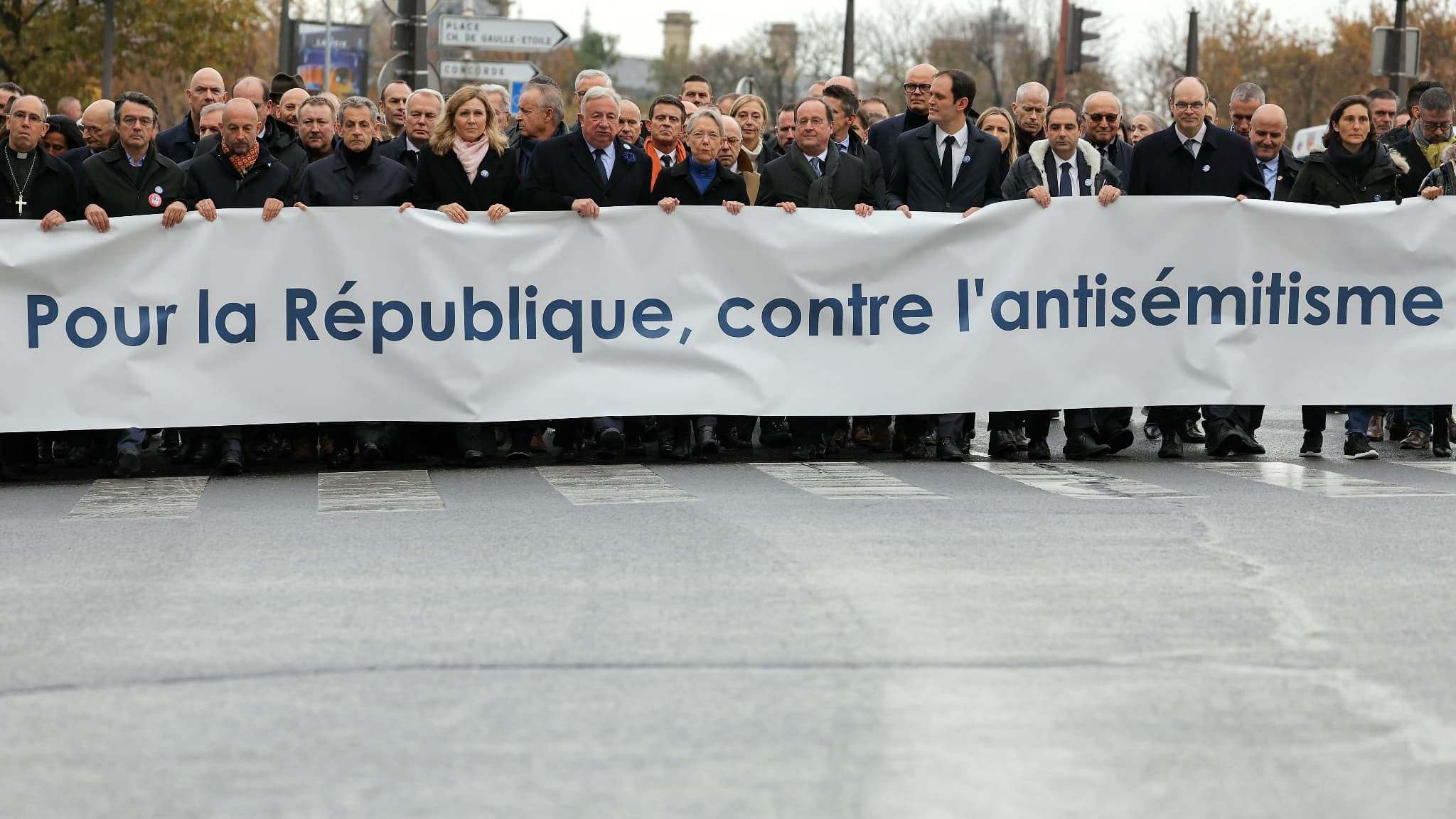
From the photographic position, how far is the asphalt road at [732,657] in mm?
4859

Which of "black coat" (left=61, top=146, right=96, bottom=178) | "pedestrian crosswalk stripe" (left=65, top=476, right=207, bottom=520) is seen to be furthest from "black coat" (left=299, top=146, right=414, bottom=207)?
"black coat" (left=61, top=146, right=96, bottom=178)

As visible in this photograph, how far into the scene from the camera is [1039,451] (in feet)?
40.9

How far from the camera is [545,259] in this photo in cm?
1204

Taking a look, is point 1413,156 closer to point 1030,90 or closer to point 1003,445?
point 1030,90

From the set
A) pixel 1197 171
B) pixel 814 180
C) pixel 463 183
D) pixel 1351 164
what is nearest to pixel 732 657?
pixel 463 183

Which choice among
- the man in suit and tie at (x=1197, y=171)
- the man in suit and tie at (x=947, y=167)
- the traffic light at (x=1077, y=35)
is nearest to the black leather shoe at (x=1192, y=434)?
the man in suit and tie at (x=1197, y=171)

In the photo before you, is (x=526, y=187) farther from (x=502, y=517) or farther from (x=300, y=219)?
(x=502, y=517)

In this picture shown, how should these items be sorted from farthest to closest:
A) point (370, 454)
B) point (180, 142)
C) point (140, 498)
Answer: point (180, 142), point (370, 454), point (140, 498)

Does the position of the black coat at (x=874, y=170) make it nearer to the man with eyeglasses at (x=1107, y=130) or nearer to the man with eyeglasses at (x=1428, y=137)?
the man with eyeglasses at (x=1107, y=130)

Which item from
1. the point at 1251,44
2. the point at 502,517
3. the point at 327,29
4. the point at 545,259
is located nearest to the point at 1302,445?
the point at 545,259

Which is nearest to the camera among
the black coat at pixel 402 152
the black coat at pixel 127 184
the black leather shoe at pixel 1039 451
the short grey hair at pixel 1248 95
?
the black coat at pixel 127 184

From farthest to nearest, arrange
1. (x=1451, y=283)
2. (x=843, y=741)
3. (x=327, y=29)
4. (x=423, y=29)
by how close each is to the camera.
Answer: (x=327, y=29), (x=423, y=29), (x=1451, y=283), (x=843, y=741)

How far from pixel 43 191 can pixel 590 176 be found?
9.92 feet

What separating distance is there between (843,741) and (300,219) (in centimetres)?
730
